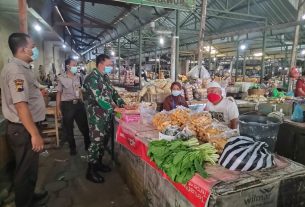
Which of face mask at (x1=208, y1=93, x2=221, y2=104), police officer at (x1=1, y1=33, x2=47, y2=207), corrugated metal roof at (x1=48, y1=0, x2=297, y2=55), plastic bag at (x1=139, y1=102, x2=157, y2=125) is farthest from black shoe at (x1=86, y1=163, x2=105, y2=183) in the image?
corrugated metal roof at (x1=48, y1=0, x2=297, y2=55)

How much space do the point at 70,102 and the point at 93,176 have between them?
6.88 feet

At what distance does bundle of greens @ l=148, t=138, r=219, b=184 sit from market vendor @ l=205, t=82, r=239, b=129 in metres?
1.44

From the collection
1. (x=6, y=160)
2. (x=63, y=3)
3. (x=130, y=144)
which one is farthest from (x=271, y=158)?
(x=63, y=3)

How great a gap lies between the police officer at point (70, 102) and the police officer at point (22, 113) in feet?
7.71

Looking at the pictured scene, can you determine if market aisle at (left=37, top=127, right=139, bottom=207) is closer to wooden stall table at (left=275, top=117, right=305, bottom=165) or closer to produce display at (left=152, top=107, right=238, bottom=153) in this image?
produce display at (left=152, top=107, right=238, bottom=153)

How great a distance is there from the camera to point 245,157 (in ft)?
7.07

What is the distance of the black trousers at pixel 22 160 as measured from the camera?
2.95 metres

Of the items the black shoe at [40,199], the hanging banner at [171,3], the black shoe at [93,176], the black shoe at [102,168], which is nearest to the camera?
the black shoe at [40,199]

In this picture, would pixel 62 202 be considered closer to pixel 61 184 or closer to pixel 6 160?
pixel 61 184

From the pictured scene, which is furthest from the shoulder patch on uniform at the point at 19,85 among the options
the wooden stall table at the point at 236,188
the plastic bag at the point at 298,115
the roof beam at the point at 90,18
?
the roof beam at the point at 90,18

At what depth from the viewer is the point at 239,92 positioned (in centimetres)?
943

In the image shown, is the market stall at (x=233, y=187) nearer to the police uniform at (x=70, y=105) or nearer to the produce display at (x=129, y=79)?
the police uniform at (x=70, y=105)

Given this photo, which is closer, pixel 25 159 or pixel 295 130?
pixel 25 159

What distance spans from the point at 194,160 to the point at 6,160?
325 cm
